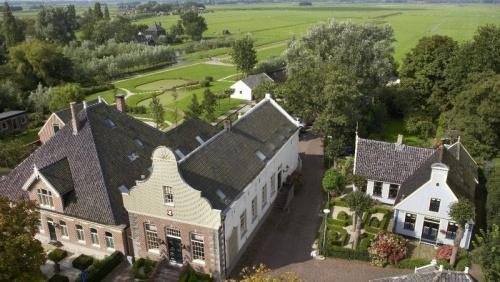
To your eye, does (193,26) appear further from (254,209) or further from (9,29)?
(254,209)

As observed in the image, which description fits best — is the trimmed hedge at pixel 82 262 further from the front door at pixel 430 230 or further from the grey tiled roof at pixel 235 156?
the front door at pixel 430 230

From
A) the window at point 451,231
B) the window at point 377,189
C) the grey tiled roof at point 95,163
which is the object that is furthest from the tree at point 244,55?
the window at point 451,231

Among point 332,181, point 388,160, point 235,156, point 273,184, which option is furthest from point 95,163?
point 388,160

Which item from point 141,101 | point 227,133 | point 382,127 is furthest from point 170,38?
point 227,133

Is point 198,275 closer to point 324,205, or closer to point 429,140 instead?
point 324,205

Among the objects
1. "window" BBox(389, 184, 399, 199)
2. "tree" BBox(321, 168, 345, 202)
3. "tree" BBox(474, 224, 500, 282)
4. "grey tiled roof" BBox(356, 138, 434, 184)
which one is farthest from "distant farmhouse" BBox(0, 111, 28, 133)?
"tree" BBox(474, 224, 500, 282)
